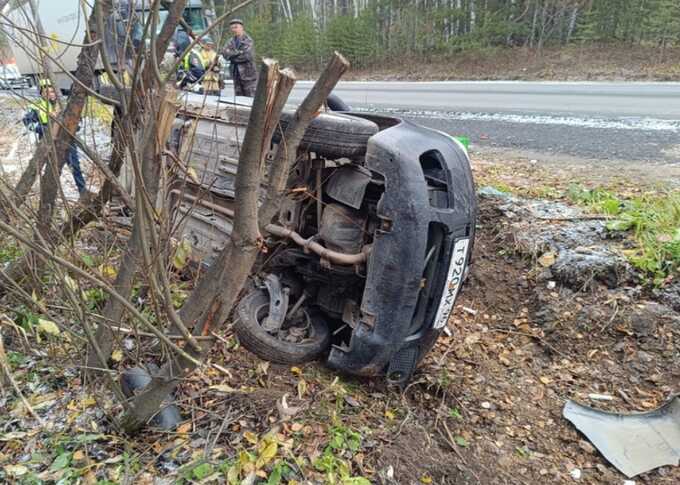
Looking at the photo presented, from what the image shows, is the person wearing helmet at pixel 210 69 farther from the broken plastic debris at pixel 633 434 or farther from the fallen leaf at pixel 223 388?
the broken plastic debris at pixel 633 434

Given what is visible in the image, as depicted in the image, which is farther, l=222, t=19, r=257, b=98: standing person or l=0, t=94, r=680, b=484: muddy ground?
l=222, t=19, r=257, b=98: standing person

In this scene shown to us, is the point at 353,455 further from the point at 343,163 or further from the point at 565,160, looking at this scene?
the point at 565,160

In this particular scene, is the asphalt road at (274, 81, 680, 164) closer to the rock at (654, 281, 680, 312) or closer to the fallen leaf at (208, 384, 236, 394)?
→ the rock at (654, 281, 680, 312)

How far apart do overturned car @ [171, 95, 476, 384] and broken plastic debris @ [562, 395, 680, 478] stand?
1.01 meters

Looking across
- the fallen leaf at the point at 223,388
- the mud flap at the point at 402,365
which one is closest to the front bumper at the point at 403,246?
the mud flap at the point at 402,365

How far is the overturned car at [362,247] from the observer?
2.36 meters

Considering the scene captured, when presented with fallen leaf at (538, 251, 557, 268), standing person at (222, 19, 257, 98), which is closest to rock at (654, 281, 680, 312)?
fallen leaf at (538, 251, 557, 268)

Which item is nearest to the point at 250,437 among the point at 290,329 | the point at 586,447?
the point at 290,329

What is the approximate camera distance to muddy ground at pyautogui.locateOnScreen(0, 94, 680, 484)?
213 centimetres

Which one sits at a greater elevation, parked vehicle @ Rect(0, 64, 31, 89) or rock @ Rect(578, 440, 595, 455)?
parked vehicle @ Rect(0, 64, 31, 89)

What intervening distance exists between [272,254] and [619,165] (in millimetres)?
4243

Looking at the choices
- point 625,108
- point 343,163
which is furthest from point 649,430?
point 625,108

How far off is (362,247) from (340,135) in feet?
2.06

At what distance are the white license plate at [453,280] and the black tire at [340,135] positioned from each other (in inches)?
28.5
